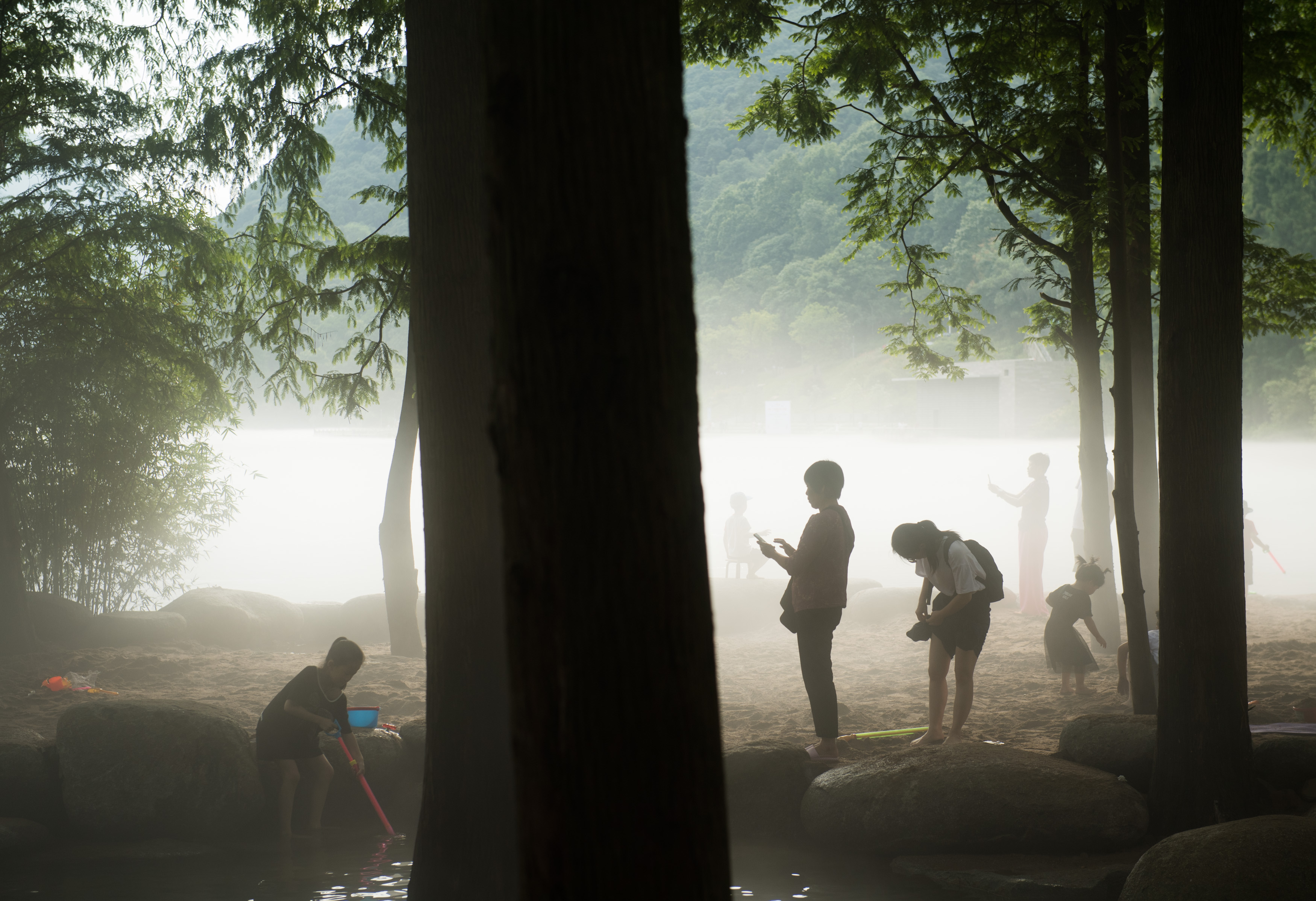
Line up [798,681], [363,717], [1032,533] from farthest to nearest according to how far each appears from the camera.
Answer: [1032,533], [798,681], [363,717]

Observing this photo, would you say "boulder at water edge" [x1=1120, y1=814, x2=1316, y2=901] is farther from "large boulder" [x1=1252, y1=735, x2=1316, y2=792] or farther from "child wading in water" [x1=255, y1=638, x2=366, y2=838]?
"child wading in water" [x1=255, y1=638, x2=366, y2=838]

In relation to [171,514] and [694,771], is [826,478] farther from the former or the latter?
[171,514]

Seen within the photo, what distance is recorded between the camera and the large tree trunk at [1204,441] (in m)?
4.53

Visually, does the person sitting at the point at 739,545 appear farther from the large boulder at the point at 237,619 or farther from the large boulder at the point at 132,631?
the large boulder at the point at 132,631

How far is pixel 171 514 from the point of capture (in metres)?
13.6

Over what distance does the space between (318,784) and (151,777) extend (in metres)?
1.03

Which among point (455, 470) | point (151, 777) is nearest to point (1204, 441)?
point (455, 470)

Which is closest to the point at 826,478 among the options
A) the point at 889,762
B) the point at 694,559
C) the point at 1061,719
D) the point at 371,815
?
the point at 889,762

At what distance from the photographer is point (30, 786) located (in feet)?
19.8

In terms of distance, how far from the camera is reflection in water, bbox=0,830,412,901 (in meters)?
5.01

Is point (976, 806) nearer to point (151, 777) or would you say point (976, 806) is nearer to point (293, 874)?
point (293, 874)

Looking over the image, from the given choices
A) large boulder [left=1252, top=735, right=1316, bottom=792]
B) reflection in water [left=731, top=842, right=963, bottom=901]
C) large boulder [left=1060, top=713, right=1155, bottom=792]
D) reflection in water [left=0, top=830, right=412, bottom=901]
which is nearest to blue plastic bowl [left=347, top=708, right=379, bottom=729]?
reflection in water [left=0, top=830, right=412, bottom=901]

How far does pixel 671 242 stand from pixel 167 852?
576 cm

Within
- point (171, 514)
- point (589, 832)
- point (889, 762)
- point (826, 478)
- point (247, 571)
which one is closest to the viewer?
point (589, 832)
